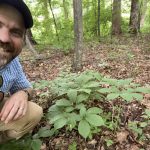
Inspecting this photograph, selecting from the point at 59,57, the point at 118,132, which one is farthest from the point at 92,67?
the point at 118,132

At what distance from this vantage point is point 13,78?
2.64 metres

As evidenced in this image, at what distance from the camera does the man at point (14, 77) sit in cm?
210

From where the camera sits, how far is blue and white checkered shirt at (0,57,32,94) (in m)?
2.55

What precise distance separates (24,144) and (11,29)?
1.16 m

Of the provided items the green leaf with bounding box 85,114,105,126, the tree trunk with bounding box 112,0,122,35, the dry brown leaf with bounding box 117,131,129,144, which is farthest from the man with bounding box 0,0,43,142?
the tree trunk with bounding box 112,0,122,35

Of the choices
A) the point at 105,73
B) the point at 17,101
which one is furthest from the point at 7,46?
the point at 105,73

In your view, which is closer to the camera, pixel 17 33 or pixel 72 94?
→ pixel 17 33

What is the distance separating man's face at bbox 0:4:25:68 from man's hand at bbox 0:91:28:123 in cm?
36

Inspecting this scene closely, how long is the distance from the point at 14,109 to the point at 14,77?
436 millimetres

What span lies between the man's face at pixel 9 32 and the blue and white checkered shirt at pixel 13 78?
340mm

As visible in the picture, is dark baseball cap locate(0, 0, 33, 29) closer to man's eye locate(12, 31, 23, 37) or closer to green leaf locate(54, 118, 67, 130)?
man's eye locate(12, 31, 23, 37)

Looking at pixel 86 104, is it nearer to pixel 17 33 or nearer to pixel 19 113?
pixel 19 113

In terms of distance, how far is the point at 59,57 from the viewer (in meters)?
9.80

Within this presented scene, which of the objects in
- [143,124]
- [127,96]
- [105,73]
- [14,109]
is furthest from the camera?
[105,73]
